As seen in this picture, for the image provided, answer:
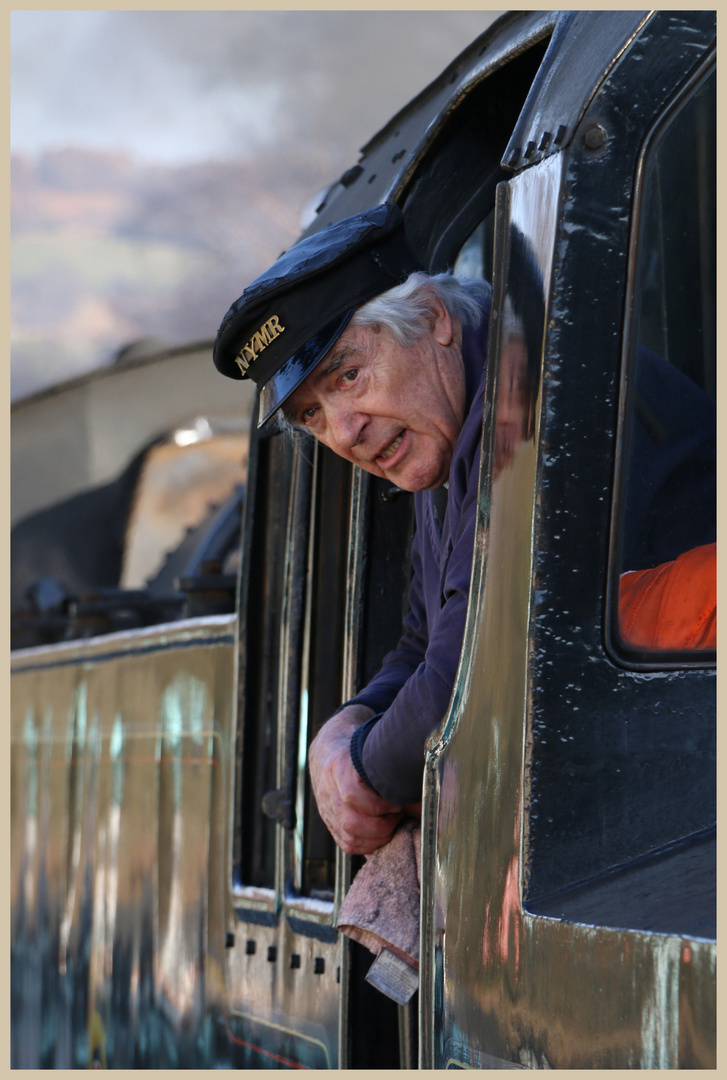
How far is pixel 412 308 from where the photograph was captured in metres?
2.01

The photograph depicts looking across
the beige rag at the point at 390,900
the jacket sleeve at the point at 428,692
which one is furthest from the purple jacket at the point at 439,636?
the beige rag at the point at 390,900

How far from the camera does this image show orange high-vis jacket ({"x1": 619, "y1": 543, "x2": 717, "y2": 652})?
1527 mm

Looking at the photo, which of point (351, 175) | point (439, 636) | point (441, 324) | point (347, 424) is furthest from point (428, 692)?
point (351, 175)

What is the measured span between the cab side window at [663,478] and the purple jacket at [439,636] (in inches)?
12.0

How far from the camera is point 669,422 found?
5.16ft

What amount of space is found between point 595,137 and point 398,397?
57 cm

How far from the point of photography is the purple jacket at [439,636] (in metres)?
1.80

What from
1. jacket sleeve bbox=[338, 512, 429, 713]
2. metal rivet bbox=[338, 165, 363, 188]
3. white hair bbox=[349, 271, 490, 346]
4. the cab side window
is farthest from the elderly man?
metal rivet bbox=[338, 165, 363, 188]

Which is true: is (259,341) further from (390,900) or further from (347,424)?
(390,900)

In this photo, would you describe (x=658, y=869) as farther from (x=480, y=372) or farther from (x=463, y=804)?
(x=480, y=372)

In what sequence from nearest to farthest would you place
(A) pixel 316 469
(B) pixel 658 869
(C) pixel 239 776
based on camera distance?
(B) pixel 658 869, (A) pixel 316 469, (C) pixel 239 776

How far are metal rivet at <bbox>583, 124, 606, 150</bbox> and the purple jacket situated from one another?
453 millimetres

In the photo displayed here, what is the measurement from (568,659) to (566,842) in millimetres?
205

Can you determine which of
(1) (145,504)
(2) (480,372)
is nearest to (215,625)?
(2) (480,372)
